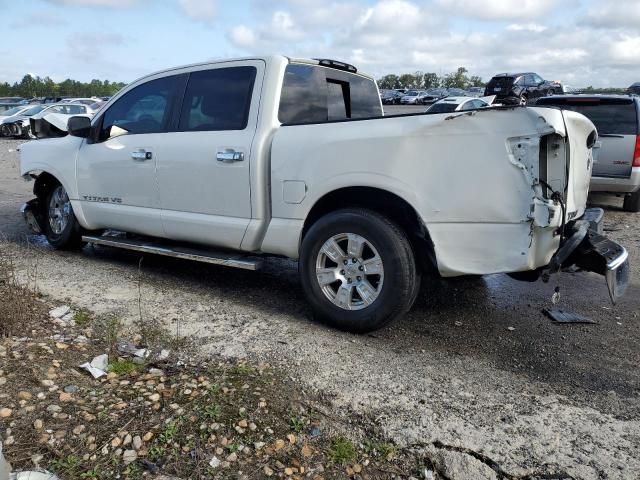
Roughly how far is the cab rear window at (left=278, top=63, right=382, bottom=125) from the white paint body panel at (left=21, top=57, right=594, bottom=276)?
→ 0.13 m

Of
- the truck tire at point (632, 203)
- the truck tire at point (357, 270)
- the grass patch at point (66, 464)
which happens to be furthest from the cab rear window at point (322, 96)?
the truck tire at point (632, 203)

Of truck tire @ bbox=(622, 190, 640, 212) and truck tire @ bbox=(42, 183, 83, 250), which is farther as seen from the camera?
truck tire @ bbox=(622, 190, 640, 212)

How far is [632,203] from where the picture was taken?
28.3 ft

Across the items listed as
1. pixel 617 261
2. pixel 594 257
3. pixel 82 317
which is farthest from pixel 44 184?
pixel 617 261

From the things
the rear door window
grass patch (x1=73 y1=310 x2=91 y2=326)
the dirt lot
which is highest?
the rear door window

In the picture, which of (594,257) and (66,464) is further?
(594,257)

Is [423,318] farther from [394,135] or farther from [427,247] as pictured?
[394,135]

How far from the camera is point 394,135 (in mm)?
3734

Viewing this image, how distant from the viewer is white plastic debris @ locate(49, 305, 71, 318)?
166 inches

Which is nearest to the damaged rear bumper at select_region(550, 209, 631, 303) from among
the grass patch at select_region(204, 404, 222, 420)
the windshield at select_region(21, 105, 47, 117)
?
the grass patch at select_region(204, 404, 222, 420)

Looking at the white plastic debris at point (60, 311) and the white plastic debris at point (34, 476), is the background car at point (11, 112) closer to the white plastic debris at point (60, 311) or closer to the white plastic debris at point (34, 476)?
the white plastic debris at point (60, 311)

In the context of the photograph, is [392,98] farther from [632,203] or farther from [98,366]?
[98,366]

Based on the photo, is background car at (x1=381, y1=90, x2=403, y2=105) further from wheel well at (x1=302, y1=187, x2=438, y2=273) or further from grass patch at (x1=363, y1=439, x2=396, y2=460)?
grass patch at (x1=363, y1=439, x2=396, y2=460)

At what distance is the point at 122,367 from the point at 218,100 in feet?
7.92
